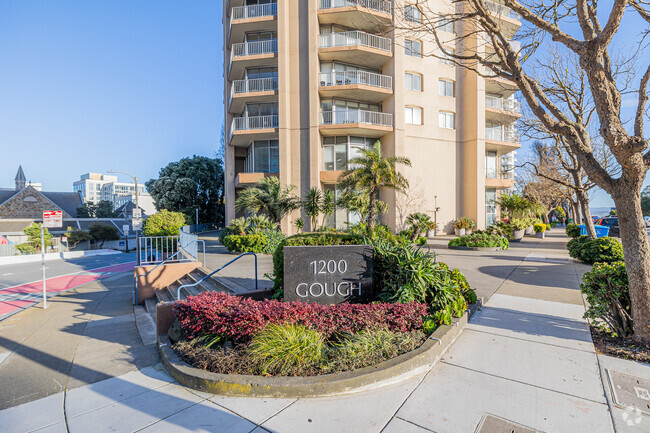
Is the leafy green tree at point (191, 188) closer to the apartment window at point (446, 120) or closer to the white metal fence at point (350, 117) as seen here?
the white metal fence at point (350, 117)

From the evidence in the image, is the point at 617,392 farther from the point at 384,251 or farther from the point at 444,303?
the point at 384,251

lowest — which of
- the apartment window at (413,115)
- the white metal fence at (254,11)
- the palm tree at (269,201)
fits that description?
the palm tree at (269,201)

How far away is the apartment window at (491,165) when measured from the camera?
1062 inches

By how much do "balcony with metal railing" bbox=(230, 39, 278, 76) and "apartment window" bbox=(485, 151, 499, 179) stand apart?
1962 cm

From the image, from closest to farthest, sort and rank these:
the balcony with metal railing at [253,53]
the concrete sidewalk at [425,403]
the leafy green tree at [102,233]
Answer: the concrete sidewalk at [425,403] → the balcony with metal railing at [253,53] → the leafy green tree at [102,233]

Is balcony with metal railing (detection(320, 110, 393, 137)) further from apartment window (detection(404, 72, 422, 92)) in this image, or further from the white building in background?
the white building in background

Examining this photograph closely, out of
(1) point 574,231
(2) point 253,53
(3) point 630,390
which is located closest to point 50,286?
(3) point 630,390

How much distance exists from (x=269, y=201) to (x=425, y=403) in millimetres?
15768

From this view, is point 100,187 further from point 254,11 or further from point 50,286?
point 50,286

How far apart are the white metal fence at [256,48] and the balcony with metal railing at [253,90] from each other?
71.8 inches

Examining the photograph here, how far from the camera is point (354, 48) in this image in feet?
66.9

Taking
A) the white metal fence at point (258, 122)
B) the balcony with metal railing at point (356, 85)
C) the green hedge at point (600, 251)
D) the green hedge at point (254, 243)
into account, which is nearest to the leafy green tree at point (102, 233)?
the white metal fence at point (258, 122)

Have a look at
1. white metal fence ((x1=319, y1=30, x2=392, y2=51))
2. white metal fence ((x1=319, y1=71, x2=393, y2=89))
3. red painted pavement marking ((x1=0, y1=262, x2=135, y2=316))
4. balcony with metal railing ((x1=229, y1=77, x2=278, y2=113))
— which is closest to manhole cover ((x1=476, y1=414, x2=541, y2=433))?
red painted pavement marking ((x1=0, y1=262, x2=135, y2=316))

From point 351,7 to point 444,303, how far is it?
68.5 ft
